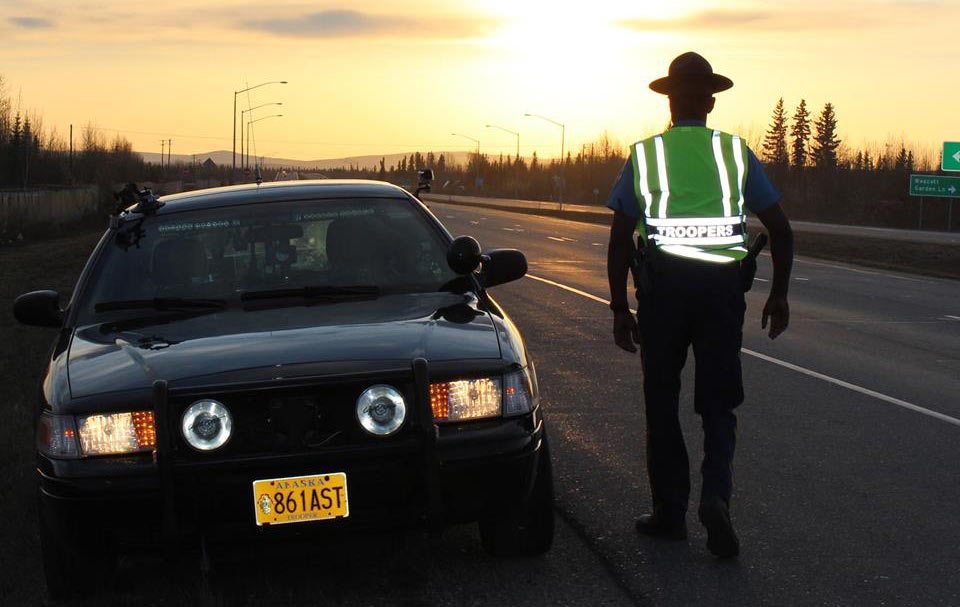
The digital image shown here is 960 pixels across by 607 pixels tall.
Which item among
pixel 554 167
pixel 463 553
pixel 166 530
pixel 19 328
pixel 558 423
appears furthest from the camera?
pixel 554 167

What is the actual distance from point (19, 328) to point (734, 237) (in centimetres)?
1148

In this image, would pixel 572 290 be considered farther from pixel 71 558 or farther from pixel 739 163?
pixel 71 558

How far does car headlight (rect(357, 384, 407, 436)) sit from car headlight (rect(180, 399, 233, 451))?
45 cm

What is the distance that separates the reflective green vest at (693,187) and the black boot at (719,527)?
101cm

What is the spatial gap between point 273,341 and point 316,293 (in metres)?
0.74

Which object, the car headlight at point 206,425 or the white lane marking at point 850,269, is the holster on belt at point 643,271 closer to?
the car headlight at point 206,425

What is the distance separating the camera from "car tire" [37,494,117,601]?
4320 millimetres

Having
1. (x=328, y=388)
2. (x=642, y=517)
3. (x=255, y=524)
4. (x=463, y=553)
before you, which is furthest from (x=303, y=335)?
(x=642, y=517)

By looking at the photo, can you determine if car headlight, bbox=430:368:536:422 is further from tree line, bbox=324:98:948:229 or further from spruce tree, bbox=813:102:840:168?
spruce tree, bbox=813:102:840:168

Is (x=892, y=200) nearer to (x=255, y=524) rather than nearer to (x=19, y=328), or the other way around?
(x=19, y=328)

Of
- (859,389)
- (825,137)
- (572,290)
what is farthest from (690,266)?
(825,137)

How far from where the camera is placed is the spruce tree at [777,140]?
147 m

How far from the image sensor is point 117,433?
14.1ft

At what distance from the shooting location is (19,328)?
48.4 feet
